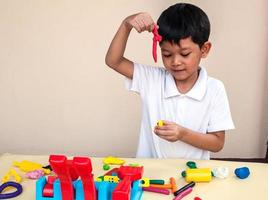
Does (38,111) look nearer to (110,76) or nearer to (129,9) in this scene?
(110,76)

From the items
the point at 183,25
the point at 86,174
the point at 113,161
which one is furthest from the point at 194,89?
the point at 86,174

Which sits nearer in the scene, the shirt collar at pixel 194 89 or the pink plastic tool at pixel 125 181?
the pink plastic tool at pixel 125 181

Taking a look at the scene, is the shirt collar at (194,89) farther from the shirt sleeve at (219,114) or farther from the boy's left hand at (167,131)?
the boy's left hand at (167,131)

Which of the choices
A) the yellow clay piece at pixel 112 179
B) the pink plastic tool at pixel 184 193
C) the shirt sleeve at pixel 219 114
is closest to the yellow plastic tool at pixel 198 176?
the pink plastic tool at pixel 184 193

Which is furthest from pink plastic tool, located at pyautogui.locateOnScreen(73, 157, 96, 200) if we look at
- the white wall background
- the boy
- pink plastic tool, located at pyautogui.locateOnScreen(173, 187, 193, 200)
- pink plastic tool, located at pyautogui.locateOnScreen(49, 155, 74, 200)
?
the white wall background

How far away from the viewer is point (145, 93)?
0.90 metres

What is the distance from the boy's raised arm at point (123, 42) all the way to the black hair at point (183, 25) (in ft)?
0.19

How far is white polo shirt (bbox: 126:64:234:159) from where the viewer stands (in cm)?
86

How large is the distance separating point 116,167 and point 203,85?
32 cm

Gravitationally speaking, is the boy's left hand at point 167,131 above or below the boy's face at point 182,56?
below

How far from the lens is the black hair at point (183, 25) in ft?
2.57

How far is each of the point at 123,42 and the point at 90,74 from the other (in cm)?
60

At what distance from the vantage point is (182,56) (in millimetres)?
799

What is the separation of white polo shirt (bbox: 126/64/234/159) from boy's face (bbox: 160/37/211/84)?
6 cm
